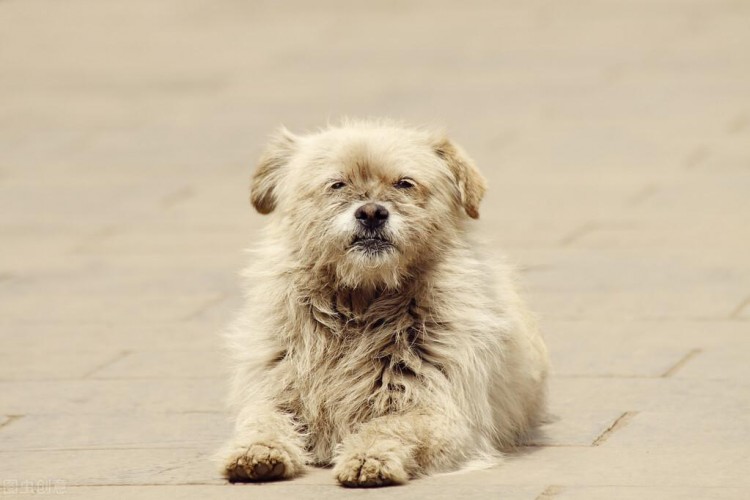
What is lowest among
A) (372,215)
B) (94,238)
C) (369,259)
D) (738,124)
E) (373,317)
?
(94,238)

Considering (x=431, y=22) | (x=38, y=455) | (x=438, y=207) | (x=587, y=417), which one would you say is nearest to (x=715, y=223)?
(x=587, y=417)

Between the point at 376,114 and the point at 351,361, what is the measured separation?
376 inches

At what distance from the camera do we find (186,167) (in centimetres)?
1434

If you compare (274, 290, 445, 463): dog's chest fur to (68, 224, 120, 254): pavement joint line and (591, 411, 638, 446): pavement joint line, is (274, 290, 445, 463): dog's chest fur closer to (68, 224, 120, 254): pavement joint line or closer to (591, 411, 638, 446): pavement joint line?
(591, 411, 638, 446): pavement joint line

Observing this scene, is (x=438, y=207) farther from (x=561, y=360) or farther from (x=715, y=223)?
(x=715, y=223)

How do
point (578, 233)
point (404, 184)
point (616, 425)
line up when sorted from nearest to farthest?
point (404, 184) < point (616, 425) < point (578, 233)

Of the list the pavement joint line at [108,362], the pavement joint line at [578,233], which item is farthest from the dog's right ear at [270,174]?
the pavement joint line at [578,233]

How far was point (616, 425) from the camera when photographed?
21.9 ft

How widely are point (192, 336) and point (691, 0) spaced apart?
14.8 meters

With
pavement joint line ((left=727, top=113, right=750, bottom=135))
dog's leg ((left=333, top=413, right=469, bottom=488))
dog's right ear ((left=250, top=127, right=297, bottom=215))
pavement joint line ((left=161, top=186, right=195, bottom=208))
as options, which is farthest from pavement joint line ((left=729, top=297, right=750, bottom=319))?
pavement joint line ((left=727, top=113, right=750, bottom=135))

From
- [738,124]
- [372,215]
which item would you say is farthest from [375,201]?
[738,124]

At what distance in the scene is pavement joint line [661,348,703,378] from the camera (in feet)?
24.8

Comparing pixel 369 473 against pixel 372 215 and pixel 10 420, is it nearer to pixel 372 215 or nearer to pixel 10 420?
pixel 372 215

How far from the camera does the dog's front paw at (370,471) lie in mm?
5684
